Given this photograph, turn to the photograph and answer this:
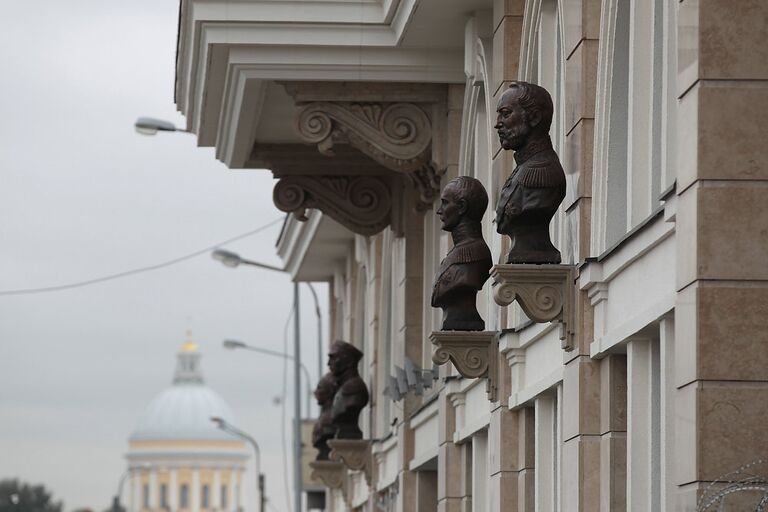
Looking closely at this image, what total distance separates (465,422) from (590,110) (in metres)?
A: 5.27

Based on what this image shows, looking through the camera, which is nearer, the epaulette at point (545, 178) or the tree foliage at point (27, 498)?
the epaulette at point (545, 178)

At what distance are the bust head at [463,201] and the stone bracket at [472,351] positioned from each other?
0.91 metres

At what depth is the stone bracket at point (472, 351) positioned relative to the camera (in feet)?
48.2

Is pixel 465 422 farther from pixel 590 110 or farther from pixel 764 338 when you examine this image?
pixel 764 338

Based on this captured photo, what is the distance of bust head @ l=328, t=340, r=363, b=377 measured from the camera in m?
24.0

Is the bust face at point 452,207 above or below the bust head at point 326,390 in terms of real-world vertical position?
below

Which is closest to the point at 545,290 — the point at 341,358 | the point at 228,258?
the point at 341,358

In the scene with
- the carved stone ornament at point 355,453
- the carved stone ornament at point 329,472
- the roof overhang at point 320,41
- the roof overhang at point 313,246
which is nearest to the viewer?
the roof overhang at point 320,41

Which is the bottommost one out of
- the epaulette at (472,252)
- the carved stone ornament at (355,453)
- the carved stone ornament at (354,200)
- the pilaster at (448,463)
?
the pilaster at (448,463)

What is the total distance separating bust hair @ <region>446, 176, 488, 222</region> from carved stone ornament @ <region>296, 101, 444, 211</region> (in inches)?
149

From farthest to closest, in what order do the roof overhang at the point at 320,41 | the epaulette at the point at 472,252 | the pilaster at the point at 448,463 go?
the pilaster at the point at 448,463 → the roof overhang at the point at 320,41 → the epaulette at the point at 472,252

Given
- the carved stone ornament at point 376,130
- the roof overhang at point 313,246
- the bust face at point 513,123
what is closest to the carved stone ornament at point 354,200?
the carved stone ornament at point 376,130

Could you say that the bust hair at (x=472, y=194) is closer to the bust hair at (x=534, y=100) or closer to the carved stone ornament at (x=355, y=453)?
the bust hair at (x=534, y=100)

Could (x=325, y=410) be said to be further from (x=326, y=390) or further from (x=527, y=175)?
(x=527, y=175)
